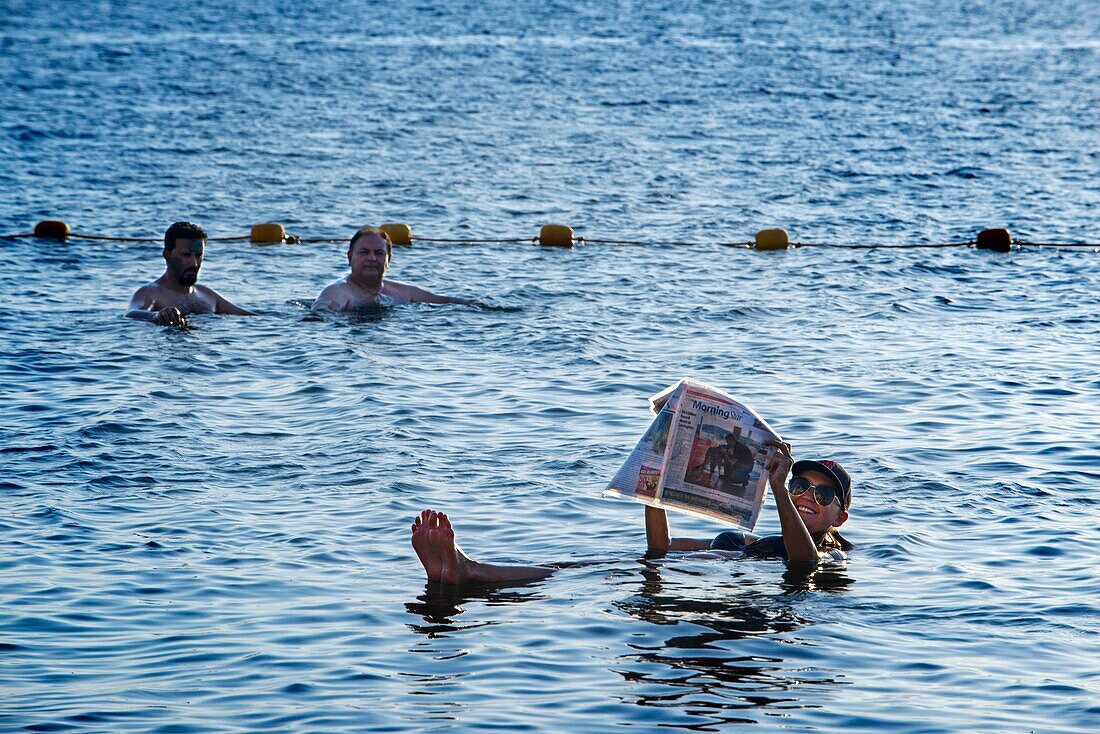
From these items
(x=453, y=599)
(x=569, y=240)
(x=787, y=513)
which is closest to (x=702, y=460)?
(x=787, y=513)

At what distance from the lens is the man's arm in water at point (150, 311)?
50.3ft

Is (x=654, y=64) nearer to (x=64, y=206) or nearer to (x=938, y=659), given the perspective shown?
(x=64, y=206)

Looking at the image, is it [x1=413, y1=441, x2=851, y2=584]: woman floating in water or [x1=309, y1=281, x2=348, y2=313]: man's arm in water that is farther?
[x1=309, y1=281, x2=348, y2=313]: man's arm in water

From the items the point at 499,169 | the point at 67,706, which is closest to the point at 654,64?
the point at 499,169

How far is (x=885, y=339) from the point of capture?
49.3 ft

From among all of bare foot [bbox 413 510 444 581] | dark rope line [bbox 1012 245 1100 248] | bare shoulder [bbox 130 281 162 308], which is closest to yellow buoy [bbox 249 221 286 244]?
bare shoulder [bbox 130 281 162 308]

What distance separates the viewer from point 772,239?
66.5ft

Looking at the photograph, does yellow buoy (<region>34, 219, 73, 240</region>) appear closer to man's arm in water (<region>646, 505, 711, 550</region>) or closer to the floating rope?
the floating rope

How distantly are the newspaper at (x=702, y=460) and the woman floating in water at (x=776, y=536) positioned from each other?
13 cm

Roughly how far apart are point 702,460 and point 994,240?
13.5 meters

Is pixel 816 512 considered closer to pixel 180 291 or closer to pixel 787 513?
pixel 787 513

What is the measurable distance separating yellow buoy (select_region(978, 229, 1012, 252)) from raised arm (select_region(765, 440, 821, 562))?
12.6 metres

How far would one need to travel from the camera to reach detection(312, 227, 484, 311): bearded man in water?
1617 centimetres

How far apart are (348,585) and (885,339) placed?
8168 mm
